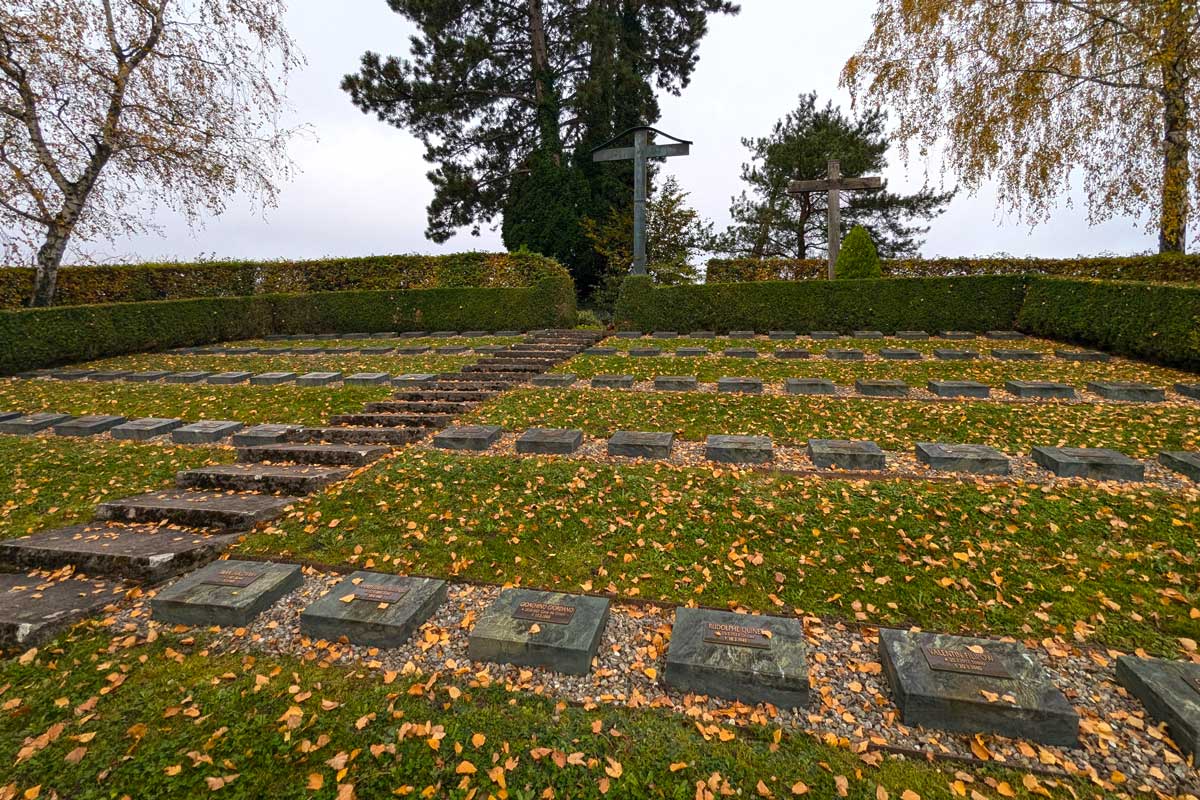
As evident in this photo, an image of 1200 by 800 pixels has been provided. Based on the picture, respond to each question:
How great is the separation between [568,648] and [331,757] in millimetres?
1249

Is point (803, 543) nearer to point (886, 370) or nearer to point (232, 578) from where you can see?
point (232, 578)

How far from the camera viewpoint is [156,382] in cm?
1090

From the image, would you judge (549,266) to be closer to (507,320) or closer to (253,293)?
(507,320)

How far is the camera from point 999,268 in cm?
1647

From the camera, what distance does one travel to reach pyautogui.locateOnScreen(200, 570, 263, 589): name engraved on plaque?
379 cm

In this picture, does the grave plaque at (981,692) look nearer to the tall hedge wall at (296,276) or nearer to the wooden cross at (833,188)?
the wooden cross at (833,188)

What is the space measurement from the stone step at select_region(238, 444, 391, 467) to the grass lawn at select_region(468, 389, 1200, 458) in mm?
1931

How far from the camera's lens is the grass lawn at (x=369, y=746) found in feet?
7.88

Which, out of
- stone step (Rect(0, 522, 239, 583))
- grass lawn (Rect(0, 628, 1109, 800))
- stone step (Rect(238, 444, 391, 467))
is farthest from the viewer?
stone step (Rect(238, 444, 391, 467))

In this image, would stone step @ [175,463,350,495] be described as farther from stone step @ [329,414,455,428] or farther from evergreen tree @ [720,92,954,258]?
evergreen tree @ [720,92,954,258]

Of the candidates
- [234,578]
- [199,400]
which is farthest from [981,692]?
[199,400]

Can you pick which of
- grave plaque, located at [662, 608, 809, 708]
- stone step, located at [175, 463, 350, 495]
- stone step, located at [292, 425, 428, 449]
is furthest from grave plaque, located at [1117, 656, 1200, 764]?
stone step, located at [292, 425, 428, 449]

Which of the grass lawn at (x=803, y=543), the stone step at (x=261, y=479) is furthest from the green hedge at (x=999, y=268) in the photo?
the stone step at (x=261, y=479)

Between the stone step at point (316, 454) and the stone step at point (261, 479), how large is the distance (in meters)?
0.33
